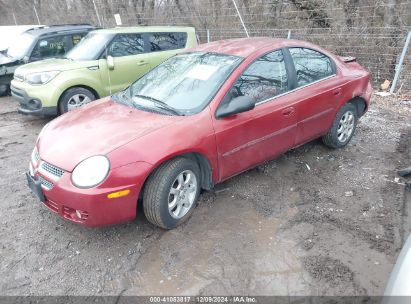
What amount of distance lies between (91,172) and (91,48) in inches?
186

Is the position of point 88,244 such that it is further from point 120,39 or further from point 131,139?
point 120,39

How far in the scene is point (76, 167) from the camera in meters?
2.96

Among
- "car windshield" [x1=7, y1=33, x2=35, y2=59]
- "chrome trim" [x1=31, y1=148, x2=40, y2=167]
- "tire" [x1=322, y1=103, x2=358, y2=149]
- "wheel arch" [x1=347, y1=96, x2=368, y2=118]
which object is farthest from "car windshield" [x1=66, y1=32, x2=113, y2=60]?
"wheel arch" [x1=347, y1=96, x2=368, y2=118]

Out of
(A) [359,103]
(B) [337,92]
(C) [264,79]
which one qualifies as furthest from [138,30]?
(A) [359,103]

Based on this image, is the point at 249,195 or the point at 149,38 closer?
the point at 249,195

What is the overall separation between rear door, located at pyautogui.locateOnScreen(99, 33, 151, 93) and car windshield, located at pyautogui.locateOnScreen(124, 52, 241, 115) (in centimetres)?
278

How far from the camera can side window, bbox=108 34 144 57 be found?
6.95 meters

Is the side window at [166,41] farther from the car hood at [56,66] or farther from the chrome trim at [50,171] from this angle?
the chrome trim at [50,171]

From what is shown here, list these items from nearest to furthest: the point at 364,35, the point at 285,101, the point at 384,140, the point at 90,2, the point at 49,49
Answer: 1. the point at 285,101
2. the point at 384,140
3. the point at 49,49
4. the point at 364,35
5. the point at 90,2

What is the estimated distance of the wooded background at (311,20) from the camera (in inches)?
329

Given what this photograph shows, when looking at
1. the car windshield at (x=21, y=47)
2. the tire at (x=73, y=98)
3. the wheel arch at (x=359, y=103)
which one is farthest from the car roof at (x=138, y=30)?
the wheel arch at (x=359, y=103)

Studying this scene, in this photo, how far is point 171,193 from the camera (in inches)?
130

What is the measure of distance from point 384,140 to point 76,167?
4.59 metres

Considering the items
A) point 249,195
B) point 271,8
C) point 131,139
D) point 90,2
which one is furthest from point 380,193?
point 90,2
